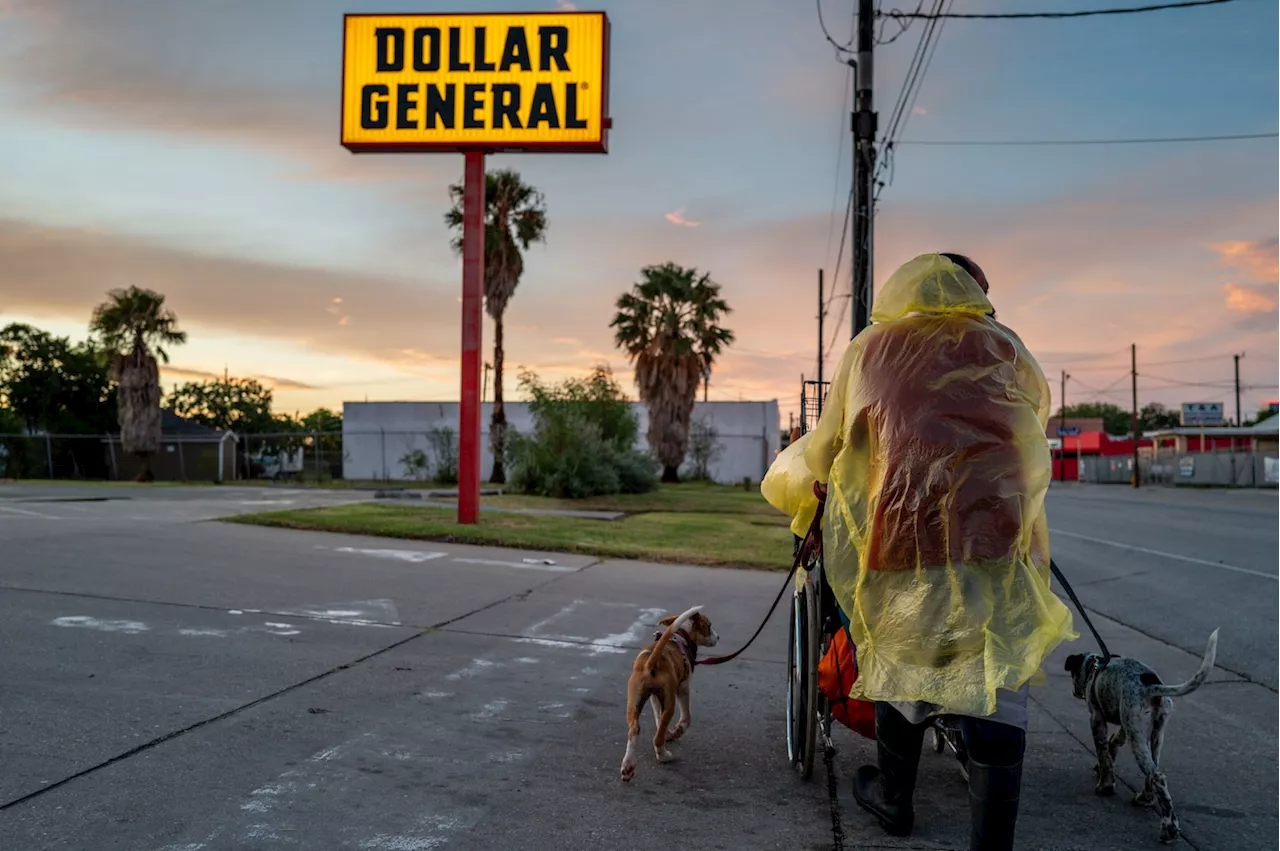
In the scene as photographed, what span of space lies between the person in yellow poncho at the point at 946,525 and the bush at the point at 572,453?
77.0ft

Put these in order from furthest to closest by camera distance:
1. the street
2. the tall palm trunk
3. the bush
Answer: the tall palm trunk < the bush < the street

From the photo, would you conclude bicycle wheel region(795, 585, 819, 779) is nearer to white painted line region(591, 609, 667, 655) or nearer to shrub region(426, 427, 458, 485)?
white painted line region(591, 609, 667, 655)

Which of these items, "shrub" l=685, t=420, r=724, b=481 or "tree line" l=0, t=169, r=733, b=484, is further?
"shrub" l=685, t=420, r=724, b=481

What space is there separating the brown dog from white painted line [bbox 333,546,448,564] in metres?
7.20

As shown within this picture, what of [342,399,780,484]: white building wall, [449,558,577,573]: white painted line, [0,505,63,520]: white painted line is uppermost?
[342,399,780,484]: white building wall

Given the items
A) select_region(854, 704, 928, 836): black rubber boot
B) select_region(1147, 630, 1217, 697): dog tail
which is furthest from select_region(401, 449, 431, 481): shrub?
select_region(1147, 630, 1217, 697): dog tail

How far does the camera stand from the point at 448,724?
496 cm

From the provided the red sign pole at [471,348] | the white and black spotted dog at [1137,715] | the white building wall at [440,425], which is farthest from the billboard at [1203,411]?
the white and black spotted dog at [1137,715]

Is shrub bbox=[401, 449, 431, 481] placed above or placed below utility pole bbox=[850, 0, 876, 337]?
below

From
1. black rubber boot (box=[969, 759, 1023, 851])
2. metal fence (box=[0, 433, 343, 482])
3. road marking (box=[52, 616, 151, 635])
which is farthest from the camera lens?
metal fence (box=[0, 433, 343, 482])

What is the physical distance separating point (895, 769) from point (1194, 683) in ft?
3.79

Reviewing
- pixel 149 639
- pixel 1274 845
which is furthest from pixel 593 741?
pixel 149 639

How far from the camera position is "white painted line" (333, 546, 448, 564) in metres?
11.7

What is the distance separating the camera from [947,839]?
361 centimetres
